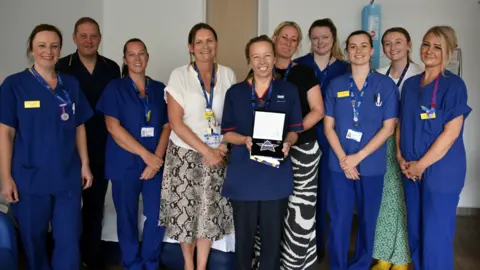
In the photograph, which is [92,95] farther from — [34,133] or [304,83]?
[304,83]

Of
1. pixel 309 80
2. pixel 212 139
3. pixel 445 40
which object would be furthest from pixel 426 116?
pixel 212 139

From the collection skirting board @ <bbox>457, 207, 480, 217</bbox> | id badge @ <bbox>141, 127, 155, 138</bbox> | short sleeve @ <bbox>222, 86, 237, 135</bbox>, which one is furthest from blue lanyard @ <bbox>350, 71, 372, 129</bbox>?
skirting board @ <bbox>457, 207, 480, 217</bbox>

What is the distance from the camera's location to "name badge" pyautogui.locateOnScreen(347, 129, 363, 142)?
2.45 metres

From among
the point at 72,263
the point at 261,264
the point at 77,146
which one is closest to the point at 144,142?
the point at 77,146

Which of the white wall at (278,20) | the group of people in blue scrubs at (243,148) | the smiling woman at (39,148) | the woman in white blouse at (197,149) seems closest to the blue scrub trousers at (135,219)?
the group of people in blue scrubs at (243,148)

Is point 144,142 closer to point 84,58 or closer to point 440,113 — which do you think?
point 84,58

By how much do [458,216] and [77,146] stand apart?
3649mm

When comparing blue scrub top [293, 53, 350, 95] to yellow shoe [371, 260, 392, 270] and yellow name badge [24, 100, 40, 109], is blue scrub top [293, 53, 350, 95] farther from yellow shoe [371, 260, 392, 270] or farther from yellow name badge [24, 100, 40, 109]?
yellow name badge [24, 100, 40, 109]

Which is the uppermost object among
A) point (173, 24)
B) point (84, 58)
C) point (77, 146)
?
point (173, 24)

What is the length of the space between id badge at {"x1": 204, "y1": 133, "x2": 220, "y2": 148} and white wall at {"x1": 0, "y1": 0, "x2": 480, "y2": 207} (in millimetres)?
2135

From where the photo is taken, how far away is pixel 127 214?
263 centimetres

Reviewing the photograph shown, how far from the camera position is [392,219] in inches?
108

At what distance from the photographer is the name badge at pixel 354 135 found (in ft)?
8.03

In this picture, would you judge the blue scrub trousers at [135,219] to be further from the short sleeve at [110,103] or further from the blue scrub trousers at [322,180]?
the blue scrub trousers at [322,180]
